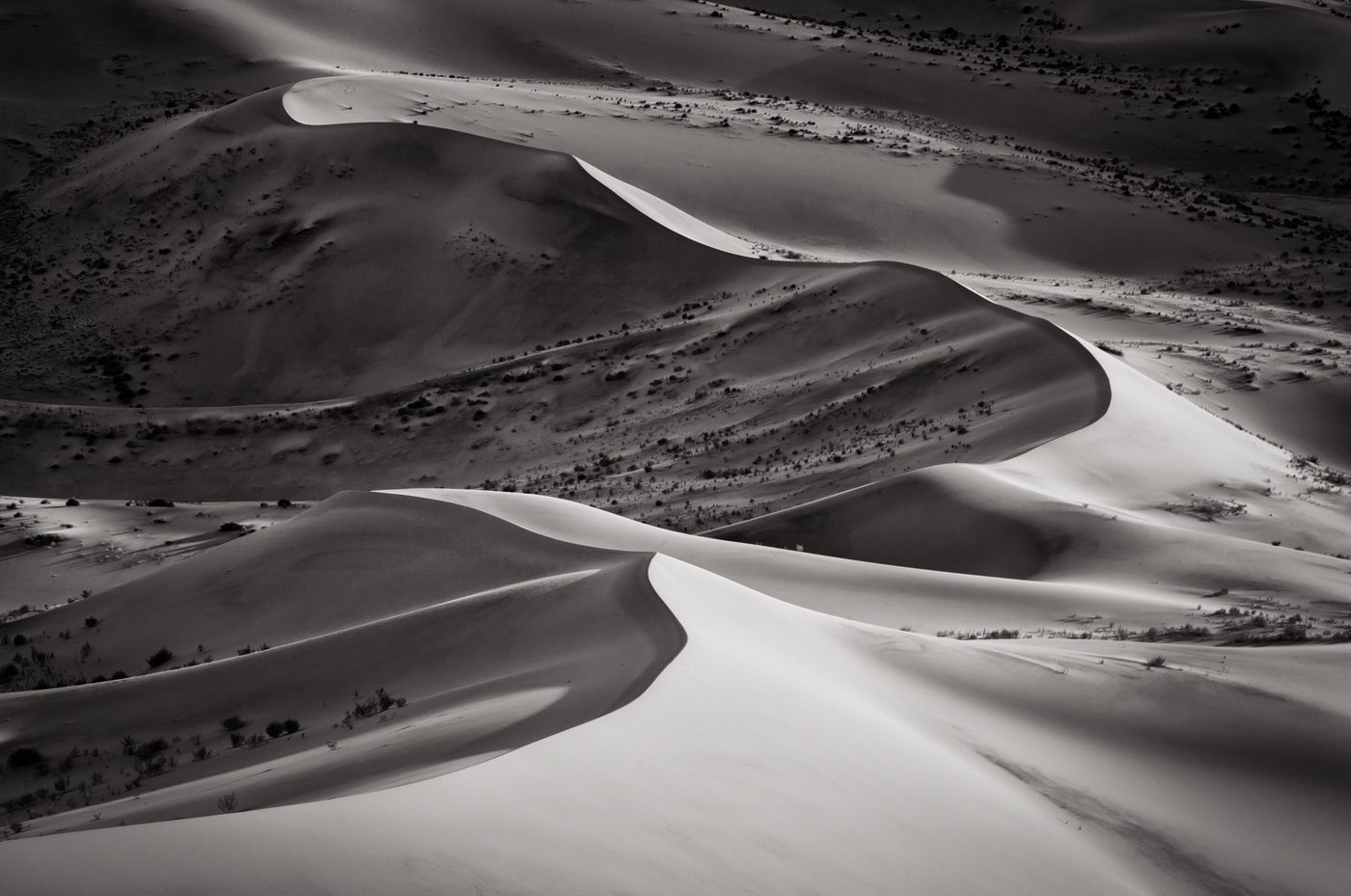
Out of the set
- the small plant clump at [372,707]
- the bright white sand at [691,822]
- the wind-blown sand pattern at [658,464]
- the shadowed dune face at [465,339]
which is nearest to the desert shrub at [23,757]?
the wind-blown sand pattern at [658,464]

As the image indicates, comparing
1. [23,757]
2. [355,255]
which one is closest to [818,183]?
[355,255]

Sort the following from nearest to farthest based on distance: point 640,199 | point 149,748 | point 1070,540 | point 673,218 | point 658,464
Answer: point 149,748 < point 1070,540 < point 658,464 < point 673,218 < point 640,199

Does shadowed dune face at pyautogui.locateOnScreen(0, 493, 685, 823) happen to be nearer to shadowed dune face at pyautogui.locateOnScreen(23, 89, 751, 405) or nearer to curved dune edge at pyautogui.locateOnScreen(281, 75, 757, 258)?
shadowed dune face at pyautogui.locateOnScreen(23, 89, 751, 405)

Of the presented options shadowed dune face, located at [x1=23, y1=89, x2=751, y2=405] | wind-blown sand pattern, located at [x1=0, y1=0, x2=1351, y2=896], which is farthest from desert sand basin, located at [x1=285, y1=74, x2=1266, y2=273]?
shadowed dune face, located at [x1=23, y1=89, x2=751, y2=405]

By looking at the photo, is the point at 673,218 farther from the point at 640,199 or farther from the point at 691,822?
the point at 691,822

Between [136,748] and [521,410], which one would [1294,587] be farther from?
[521,410]

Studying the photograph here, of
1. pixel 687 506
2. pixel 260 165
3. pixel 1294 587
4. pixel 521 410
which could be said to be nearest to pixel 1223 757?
pixel 1294 587
